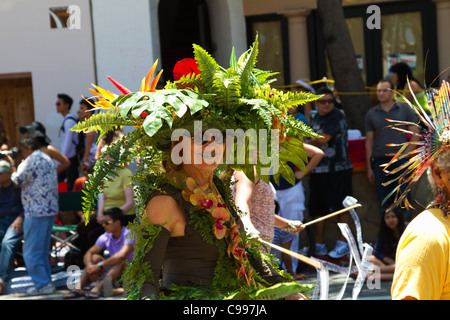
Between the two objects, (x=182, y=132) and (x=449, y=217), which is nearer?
(x=449, y=217)

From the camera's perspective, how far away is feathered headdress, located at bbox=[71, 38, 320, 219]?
3.15m

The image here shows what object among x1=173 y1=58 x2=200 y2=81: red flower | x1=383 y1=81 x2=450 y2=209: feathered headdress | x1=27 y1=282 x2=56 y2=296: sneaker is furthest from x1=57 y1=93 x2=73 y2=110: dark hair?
x1=383 y1=81 x2=450 y2=209: feathered headdress

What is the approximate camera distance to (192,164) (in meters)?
3.46

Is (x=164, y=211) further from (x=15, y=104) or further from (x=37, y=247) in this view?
(x=15, y=104)

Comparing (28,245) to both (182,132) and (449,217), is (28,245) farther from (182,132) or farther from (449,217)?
(449,217)

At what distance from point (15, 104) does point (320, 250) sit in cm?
603

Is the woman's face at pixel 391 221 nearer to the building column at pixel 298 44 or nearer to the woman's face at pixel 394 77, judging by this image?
the woman's face at pixel 394 77

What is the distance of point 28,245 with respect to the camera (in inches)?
332

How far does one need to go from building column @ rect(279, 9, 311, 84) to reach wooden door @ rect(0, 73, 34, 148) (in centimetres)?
463

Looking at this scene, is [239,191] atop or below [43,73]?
below

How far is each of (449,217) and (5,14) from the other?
9.48 meters
